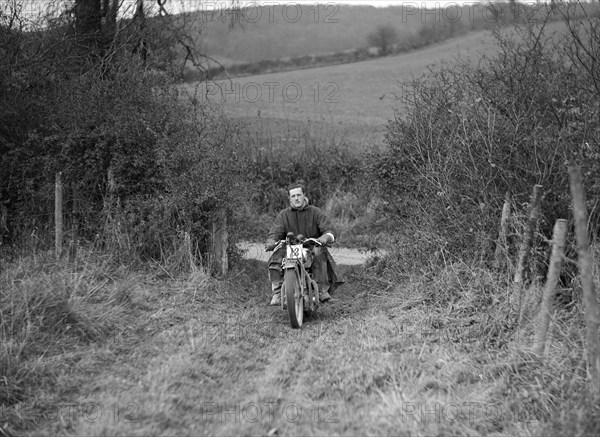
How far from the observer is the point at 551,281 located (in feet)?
20.4

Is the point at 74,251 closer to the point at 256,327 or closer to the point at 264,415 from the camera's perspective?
the point at 256,327

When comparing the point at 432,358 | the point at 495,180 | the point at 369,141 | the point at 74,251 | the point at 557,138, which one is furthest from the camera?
the point at 369,141

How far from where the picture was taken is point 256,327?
8.47 meters

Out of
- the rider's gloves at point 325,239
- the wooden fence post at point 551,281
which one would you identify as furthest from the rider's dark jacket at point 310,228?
the wooden fence post at point 551,281

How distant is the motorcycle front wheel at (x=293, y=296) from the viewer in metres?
8.47

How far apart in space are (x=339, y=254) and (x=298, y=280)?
5.41 meters

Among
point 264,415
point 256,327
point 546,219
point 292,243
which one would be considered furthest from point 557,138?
point 264,415

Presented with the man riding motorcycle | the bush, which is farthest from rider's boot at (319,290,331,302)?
the bush

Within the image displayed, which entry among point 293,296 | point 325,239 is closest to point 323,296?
point 325,239

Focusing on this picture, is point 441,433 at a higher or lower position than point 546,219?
lower

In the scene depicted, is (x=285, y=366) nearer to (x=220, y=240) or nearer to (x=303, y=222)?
(x=303, y=222)

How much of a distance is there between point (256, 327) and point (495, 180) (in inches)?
140

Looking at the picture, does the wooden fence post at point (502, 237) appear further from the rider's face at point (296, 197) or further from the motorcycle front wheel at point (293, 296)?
the rider's face at point (296, 197)

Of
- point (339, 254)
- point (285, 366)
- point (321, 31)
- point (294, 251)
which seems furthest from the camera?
point (321, 31)
